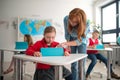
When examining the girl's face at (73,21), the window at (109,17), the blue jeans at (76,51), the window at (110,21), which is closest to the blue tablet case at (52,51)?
the blue jeans at (76,51)

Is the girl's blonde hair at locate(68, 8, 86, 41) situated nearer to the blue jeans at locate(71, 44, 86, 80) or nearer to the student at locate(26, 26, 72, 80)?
the blue jeans at locate(71, 44, 86, 80)

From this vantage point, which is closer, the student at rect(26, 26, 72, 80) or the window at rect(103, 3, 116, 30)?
the student at rect(26, 26, 72, 80)

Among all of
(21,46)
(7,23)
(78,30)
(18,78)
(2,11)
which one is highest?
(2,11)

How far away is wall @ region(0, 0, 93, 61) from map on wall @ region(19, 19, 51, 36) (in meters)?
0.24

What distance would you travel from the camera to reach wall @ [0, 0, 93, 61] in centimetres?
636

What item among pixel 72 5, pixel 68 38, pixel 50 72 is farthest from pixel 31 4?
pixel 50 72

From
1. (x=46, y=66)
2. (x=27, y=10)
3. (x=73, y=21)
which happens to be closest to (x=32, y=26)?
(x=27, y=10)

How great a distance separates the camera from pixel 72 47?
2312mm

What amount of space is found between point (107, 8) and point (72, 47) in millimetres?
5239

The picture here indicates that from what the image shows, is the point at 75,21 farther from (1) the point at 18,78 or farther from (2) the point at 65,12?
(2) the point at 65,12

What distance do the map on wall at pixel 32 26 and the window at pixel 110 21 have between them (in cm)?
235

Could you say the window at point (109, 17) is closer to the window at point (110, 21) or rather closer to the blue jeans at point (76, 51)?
the window at point (110, 21)

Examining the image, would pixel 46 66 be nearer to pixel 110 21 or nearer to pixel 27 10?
pixel 27 10

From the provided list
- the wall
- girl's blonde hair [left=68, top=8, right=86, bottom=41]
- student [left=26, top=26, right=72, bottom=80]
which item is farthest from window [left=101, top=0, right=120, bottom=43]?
student [left=26, top=26, right=72, bottom=80]
